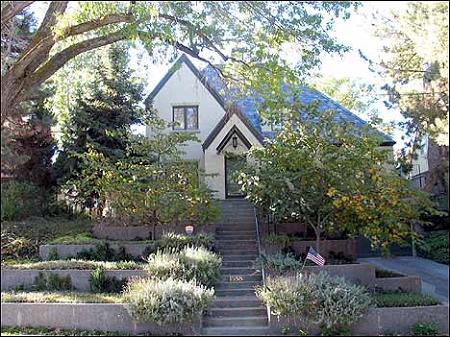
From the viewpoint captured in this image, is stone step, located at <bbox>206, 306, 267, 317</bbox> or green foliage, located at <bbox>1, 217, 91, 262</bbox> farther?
green foliage, located at <bbox>1, 217, 91, 262</bbox>

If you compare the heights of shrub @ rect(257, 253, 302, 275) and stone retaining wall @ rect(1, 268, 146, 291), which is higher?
shrub @ rect(257, 253, 302, 275)

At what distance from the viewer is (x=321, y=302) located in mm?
9055

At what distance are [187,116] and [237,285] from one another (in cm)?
1311

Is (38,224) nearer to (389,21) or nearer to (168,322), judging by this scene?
(168,322)

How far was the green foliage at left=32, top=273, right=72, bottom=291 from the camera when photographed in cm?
1116

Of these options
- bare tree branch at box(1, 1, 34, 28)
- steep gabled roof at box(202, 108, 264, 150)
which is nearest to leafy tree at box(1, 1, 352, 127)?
bare tree branch at box(1, 1, 34, 28)

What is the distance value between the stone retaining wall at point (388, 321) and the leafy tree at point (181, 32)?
5972 mm

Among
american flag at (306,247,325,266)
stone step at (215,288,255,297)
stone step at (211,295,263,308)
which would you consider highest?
american flag at (306,247,325,266)

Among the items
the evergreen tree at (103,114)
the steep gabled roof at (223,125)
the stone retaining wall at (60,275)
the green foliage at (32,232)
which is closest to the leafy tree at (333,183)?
the stone retaining wall at (60,275)

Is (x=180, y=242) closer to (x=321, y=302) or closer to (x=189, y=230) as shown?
(x=189, y=230)

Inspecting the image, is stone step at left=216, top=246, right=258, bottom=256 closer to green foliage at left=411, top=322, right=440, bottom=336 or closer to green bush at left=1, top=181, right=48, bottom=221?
green foliage at left=411, top=322, right=440, bottom=336

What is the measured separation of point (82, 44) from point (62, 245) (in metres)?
5.45

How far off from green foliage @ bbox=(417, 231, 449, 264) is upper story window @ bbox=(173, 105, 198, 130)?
37.2 ft

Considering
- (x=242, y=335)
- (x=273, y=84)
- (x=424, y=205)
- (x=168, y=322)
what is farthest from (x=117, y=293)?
(x=424, y=205)
